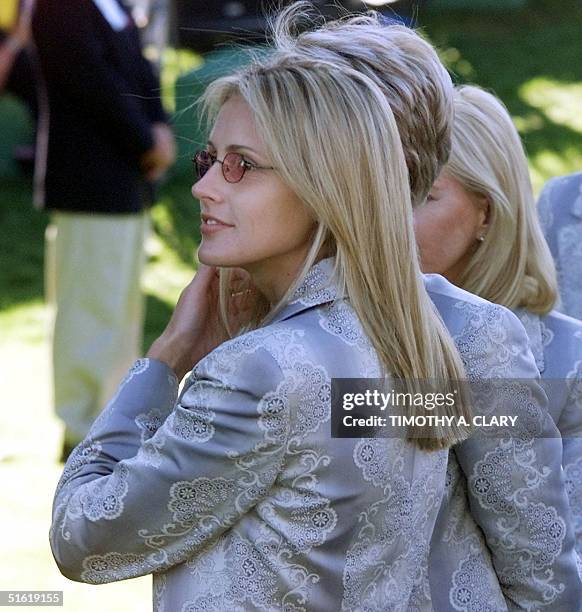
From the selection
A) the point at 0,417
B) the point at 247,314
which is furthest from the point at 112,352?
the point at 247,314

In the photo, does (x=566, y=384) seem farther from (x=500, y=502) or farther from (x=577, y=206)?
(x=577, y=206)

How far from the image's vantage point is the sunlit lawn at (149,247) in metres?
4.47

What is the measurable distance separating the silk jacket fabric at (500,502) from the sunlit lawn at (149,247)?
1.77 m

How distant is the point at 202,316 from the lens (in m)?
2.07

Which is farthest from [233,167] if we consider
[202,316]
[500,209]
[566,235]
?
[566,235]

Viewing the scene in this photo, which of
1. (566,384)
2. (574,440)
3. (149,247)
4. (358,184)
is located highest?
(358,184)

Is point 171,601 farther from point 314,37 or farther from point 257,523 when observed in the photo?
point 314,37

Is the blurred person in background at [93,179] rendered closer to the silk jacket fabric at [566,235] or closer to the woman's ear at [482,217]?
the silk jacket fabric at [566,235]

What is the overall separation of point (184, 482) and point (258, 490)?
102mm

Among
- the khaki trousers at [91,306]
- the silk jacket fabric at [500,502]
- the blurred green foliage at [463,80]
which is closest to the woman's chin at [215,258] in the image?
the silk jacket fabric at [500,502]

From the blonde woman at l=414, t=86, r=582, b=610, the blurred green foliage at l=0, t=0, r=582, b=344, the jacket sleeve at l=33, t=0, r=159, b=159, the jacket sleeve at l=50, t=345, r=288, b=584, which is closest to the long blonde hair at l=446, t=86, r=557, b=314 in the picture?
the blonde woman at l=414, t=86, r=582, b=610

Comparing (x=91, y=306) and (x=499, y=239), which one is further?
(x=91, y=306)

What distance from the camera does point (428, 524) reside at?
6.33ft

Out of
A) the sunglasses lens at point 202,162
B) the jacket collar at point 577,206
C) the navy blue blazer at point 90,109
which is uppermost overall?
the sunglasses lens at point 202,162
